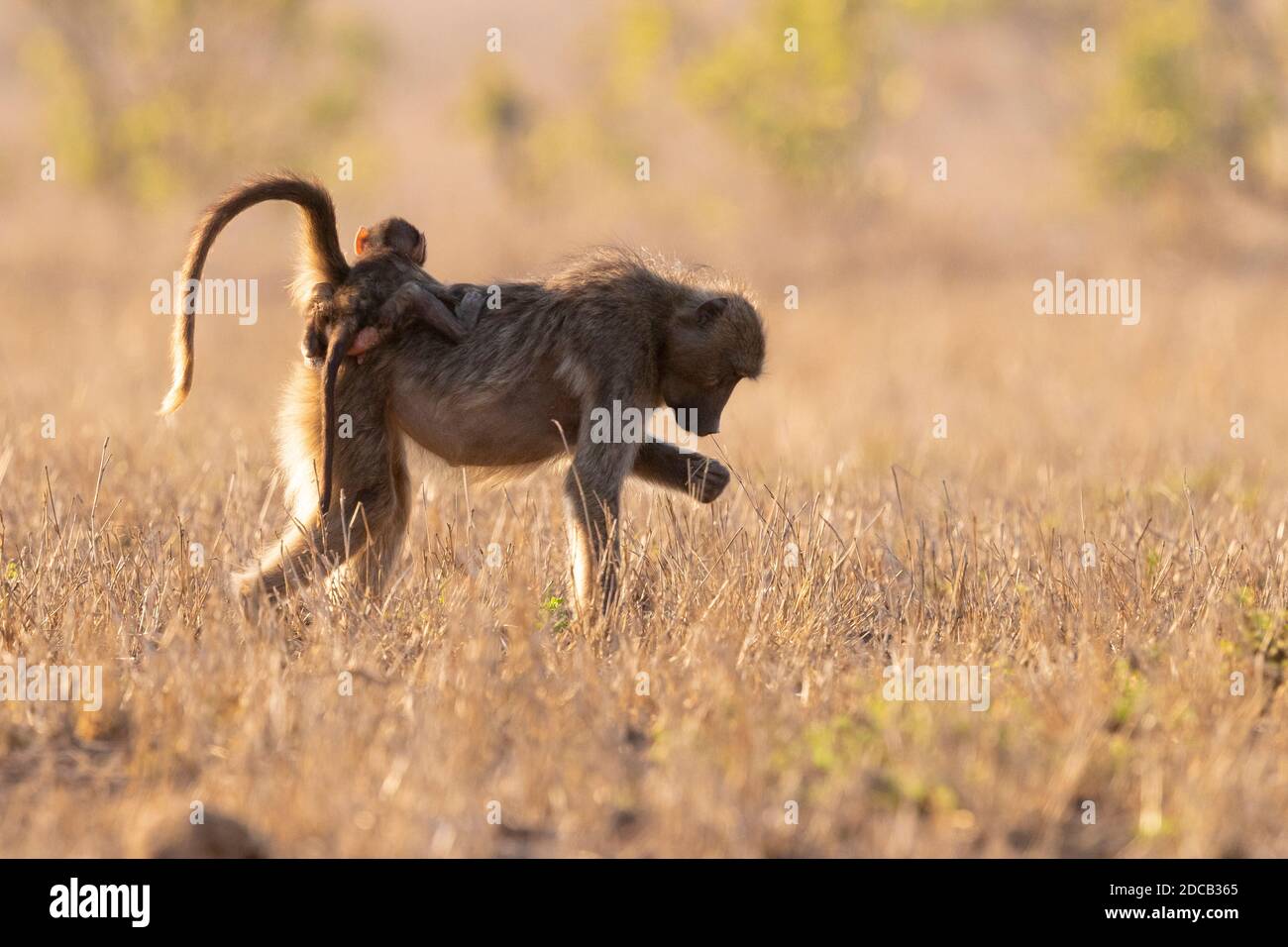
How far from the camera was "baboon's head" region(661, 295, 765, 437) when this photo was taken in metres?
5.32

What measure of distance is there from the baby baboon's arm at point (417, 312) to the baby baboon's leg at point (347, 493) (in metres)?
0.19

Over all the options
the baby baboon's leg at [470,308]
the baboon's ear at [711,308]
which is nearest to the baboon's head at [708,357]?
the baboon's ear at [711,308]

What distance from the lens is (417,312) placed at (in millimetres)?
5055

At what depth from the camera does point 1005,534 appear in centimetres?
648

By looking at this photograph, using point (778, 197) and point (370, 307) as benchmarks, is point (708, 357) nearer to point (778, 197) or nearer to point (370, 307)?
point (370, 307)

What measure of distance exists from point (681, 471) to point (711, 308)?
609 mm

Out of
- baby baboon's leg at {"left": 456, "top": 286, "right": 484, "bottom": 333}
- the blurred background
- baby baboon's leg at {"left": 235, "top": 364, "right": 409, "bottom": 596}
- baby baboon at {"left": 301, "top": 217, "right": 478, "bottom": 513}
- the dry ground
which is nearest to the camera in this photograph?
the dry ground

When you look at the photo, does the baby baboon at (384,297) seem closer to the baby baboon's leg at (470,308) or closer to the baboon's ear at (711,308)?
the baby baboon's leg at (470,308)

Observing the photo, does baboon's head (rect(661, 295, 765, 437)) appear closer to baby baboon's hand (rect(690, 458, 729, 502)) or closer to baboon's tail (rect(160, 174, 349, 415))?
baby baboon's hand (rect(690, 458, 729, 502))

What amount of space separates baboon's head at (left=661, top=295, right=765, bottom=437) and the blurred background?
18.2ft

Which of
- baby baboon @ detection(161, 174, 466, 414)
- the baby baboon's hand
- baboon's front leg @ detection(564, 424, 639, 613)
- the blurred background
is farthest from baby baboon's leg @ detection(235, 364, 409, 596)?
the blurred background

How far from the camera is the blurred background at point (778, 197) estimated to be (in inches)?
531

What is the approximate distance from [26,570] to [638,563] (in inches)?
81.3

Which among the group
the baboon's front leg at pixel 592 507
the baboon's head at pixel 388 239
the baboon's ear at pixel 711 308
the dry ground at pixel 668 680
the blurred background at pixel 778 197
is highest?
the blurred background at pixel 778 197
